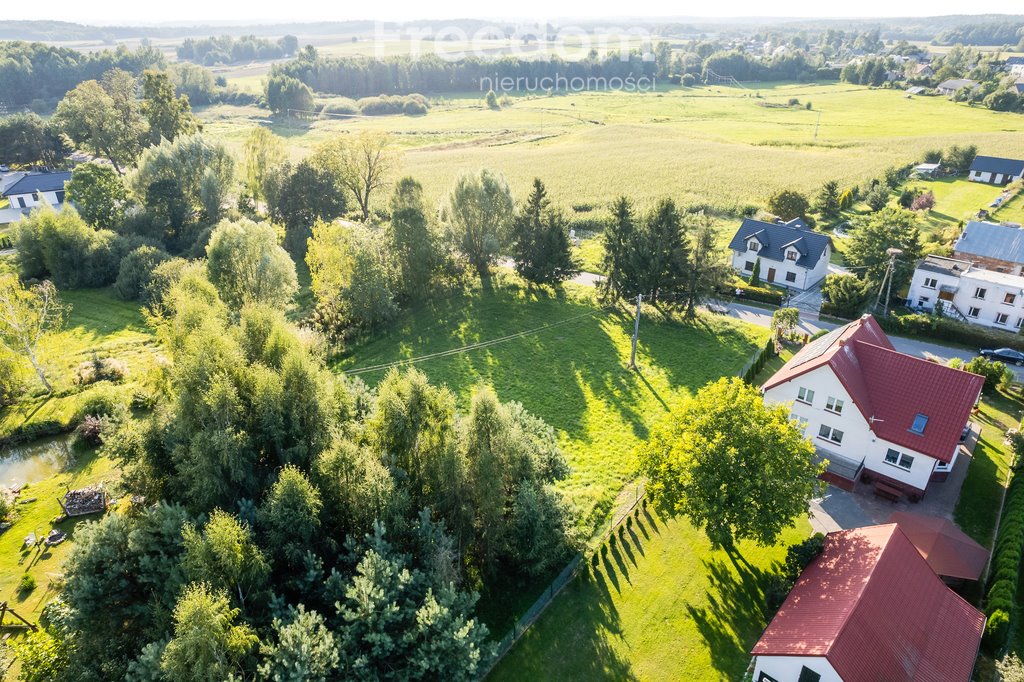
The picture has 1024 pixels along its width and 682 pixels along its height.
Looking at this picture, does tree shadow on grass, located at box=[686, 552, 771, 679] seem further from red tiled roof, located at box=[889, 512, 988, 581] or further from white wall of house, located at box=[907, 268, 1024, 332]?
white wall of house, located at box=[907, 268, 1024, 332]

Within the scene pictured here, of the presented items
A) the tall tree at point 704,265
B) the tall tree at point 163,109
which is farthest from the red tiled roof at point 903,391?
the tall tree at point 163,109

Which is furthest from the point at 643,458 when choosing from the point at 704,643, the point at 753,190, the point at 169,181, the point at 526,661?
the point at 753,190

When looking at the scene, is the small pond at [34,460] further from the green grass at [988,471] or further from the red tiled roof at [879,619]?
the green grass at [988,471]

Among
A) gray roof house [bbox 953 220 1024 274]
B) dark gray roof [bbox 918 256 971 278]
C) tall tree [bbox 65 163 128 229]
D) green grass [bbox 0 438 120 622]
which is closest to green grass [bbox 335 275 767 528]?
dark gray roof [bbox 918 256 971 278]

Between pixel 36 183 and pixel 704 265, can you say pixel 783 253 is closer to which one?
pixel 704 265

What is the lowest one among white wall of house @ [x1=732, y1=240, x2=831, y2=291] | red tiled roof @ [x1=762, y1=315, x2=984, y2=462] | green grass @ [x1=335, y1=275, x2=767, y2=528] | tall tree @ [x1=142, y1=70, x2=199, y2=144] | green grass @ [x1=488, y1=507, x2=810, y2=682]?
green grass @ [x1=488, y1=507, x2=810, y2=682]
